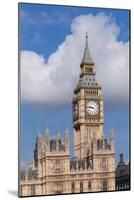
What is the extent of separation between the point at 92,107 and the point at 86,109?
0.16 ft

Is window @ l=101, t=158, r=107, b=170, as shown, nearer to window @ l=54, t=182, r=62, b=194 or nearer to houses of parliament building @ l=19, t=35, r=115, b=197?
houses of parliament building @ l=19, t=35, r=115, b=197

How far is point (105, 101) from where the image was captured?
4711 millimetres

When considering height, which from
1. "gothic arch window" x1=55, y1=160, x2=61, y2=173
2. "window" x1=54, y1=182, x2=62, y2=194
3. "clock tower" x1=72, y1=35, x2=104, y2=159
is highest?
"clock tower" x1=72, y1=35, x2=104, y2=159

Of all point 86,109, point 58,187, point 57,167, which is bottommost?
point 58,187

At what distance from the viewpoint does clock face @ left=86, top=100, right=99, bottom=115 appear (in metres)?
4.71

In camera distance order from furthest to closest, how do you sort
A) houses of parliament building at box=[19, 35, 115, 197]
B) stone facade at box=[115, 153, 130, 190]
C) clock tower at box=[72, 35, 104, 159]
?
stone facade at box=[115, 153, 130, 190]
clock tower at box=[72, 35, 104, 159]
houses of parliament building at box=[19, 35, 115, 197]

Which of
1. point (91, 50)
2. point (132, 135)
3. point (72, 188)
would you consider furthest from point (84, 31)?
point (72, 188)

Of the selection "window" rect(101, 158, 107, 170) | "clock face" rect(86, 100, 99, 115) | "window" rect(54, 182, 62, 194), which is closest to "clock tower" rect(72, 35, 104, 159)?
"clock face" rect(86, 100, 99, 115)

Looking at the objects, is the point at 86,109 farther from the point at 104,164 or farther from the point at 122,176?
the point at 122,176

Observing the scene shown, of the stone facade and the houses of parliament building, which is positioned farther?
the stone facade

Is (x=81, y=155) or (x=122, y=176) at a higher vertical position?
(x=81, y=155)

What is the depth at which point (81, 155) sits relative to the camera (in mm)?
4652

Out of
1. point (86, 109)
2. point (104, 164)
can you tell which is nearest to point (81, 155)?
point (104, 164)

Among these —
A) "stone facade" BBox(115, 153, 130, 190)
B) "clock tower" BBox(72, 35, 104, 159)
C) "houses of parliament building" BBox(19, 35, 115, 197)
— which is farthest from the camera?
"stone facade" BBox(115, 153, 130, 190)
